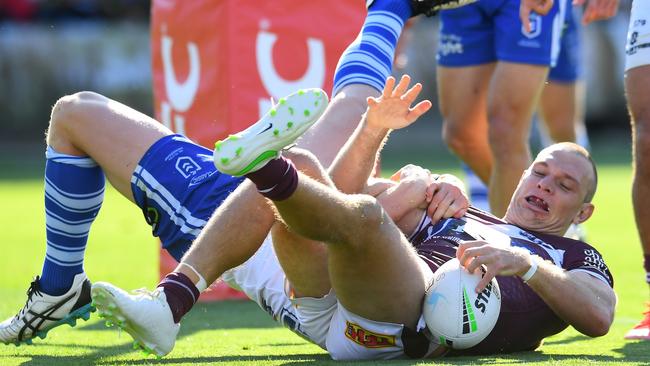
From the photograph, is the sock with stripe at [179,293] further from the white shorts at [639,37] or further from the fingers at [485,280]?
the white shorts at [639,37]

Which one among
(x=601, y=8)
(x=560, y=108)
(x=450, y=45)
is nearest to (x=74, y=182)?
(x=601, y=8)

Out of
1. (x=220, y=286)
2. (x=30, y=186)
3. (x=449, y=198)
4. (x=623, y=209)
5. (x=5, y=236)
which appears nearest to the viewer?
(x=449, y=198)

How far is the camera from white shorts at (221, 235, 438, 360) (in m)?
3.32

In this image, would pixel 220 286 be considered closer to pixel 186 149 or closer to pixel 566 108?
pixel 186 149

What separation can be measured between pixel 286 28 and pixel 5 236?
3.82 meters

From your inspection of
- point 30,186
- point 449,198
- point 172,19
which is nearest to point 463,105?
point 172,19

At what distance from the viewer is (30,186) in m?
12.1

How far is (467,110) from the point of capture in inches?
234

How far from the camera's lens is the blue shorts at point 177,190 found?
371cm

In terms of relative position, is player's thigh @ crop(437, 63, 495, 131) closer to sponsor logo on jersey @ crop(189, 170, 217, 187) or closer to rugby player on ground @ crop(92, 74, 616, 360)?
rugby player on ground @ crop(92, 74, 616, 360)

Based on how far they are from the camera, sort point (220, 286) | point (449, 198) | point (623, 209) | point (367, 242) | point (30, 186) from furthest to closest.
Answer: point (30, 186) → point (623, 209) → point (220, 286) → point (449, 198) → point (367, 242)

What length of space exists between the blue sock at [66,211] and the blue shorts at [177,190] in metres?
0.17

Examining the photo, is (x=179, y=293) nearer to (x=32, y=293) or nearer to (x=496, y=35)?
(x=32, y=293)

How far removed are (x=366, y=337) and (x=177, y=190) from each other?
837mm
